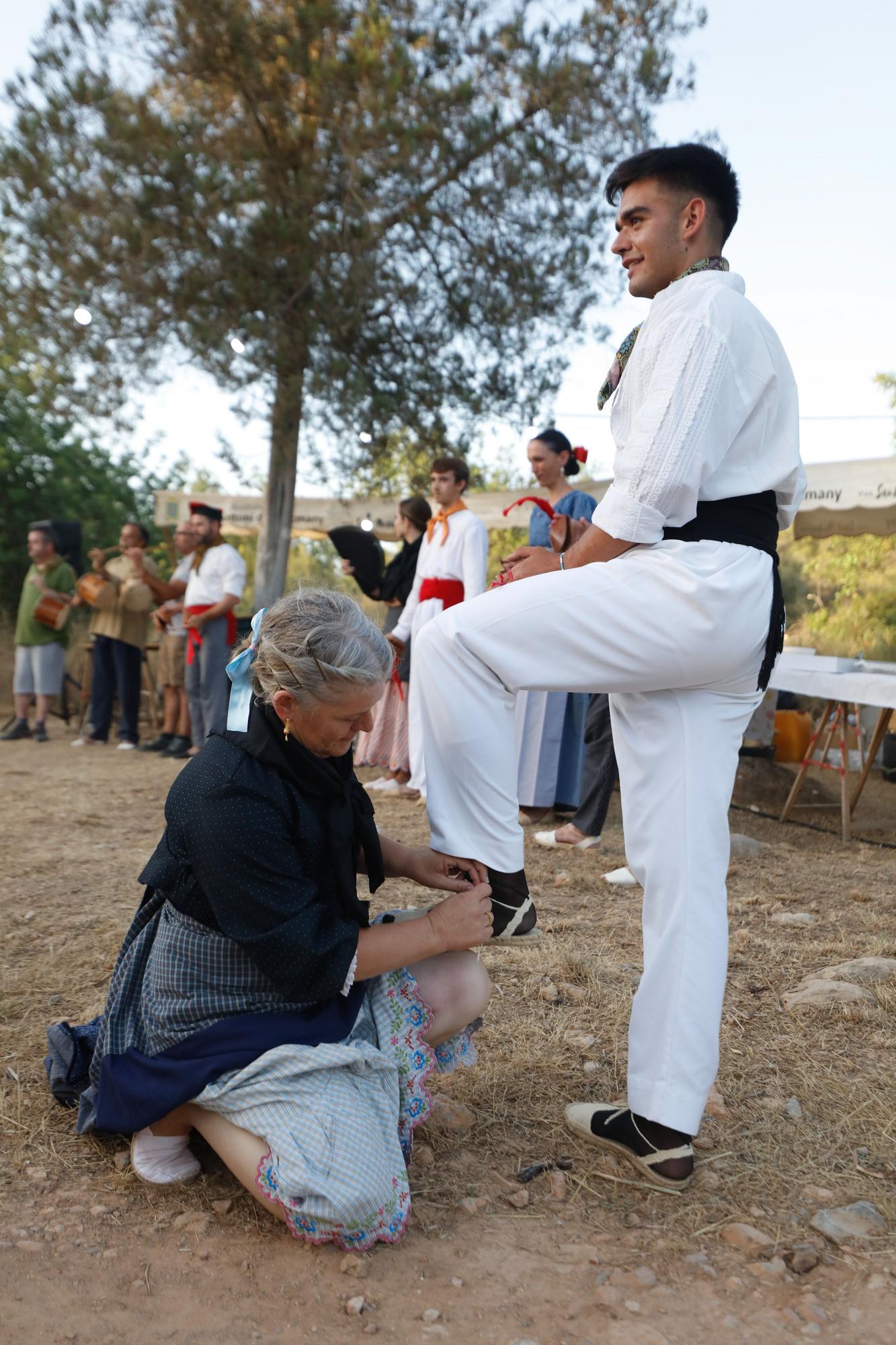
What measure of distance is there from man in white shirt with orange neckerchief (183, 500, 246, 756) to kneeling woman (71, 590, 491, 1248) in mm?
5757

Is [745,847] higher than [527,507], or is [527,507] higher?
[527,507]

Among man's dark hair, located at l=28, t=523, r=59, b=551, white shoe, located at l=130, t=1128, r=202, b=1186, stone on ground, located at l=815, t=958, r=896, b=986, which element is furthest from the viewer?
man's dark hair, located at l=28, t=523, r=59, b=551

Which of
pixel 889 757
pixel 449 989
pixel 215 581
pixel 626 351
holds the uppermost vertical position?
pixel 626 351

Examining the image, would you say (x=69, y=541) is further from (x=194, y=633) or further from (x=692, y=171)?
(x=692, y=171)

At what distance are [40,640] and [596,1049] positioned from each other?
759 centimetres

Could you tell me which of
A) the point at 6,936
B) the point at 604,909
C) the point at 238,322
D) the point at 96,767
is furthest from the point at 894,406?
the point at 6,936

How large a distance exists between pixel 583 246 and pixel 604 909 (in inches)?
314

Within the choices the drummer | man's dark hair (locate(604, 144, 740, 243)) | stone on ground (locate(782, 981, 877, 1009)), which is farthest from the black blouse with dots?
the drummer

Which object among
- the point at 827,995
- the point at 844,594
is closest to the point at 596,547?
the point at 827,995

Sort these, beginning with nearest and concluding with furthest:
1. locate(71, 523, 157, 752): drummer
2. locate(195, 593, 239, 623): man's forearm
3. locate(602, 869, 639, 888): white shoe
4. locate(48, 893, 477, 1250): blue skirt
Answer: locate(48, 893, 477, 1250): blue skirt, locate(602, 869, 639, 888): white shoe, locate(195, 593, 239, 623): man's forearm, locate(71, 523, 157, 752): drummer

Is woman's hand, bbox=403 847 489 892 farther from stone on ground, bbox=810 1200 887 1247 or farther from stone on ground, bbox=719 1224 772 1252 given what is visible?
stone on ground, bbox=810 1200 887 1247

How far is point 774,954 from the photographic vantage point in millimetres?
3590

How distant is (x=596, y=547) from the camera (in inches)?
77.0

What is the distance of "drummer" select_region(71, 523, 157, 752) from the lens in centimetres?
891
